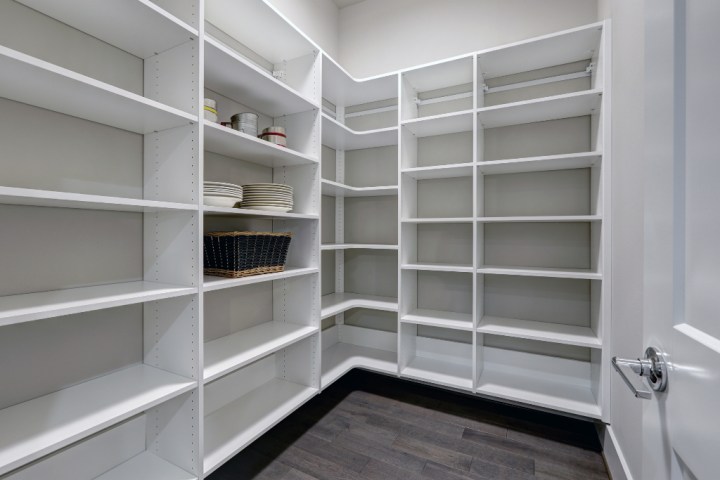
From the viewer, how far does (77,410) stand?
1.08m

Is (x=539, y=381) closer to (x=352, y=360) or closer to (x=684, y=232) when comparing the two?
(x=352, y=360)

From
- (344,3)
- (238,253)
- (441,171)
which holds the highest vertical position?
(344,3)

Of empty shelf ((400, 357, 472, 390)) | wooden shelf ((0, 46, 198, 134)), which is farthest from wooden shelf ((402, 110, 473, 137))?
Answer: empty shelf ((400, 357, 472, 390))

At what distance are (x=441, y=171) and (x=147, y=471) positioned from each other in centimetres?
213

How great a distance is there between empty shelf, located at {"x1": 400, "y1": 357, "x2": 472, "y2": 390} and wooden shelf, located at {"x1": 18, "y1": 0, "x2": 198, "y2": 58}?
218 cm

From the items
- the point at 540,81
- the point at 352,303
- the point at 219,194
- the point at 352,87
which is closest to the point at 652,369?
the point at 219,194

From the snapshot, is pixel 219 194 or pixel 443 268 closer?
pixel 219 194

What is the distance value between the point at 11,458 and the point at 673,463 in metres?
1.41

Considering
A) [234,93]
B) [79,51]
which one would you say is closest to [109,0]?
[79,51]

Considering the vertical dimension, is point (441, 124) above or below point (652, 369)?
above

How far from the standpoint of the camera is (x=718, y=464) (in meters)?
0.39

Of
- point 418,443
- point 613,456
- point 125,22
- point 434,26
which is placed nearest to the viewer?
point 125,22

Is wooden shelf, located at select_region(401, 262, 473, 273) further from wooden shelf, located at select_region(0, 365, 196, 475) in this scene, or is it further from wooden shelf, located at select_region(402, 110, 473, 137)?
wooden shelf, located at select_region(0, 365, 196, 475)

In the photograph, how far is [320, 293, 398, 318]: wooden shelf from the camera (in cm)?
220
